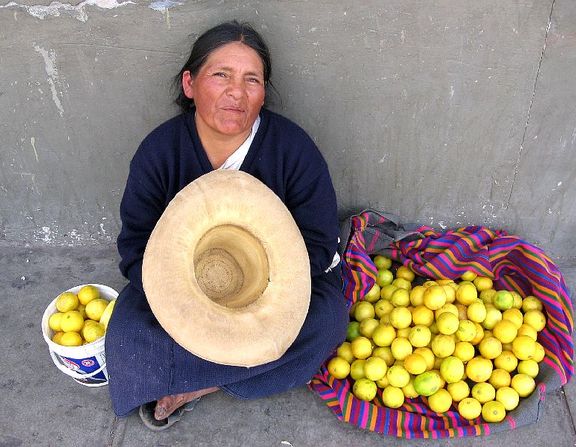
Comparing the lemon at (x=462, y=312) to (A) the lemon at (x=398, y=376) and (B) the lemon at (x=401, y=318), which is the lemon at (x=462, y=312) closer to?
(B) the lemon at (x=401, y=318)

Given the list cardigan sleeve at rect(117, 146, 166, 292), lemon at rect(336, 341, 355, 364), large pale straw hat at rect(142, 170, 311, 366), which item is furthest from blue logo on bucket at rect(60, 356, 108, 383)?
lemon at rect(336, 341, 355, 364)

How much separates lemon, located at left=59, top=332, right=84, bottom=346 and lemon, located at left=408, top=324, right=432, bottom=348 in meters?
1.44

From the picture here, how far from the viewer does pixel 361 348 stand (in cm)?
249

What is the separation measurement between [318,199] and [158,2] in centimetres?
109

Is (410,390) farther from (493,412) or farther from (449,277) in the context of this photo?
(449,277)

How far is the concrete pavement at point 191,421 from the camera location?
7.65 feet

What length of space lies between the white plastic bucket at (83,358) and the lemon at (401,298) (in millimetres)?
1310

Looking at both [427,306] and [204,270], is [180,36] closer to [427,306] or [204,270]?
[204,270]

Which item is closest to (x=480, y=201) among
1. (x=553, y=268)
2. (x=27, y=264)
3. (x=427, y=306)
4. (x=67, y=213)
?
(x=553, y=268)

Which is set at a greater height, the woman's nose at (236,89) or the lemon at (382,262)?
the woman's nose at (236,89)

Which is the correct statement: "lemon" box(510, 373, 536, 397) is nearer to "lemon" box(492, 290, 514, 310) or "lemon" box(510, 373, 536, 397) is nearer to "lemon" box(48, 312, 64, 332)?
"lemon" box(492, 290, 514, 310)

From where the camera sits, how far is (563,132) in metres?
2.66

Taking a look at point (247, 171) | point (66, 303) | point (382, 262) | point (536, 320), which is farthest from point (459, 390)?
point (66, 303)

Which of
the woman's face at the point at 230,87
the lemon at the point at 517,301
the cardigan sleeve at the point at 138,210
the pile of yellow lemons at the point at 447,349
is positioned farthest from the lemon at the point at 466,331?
the cardigan sleeve at the point at 138,210
